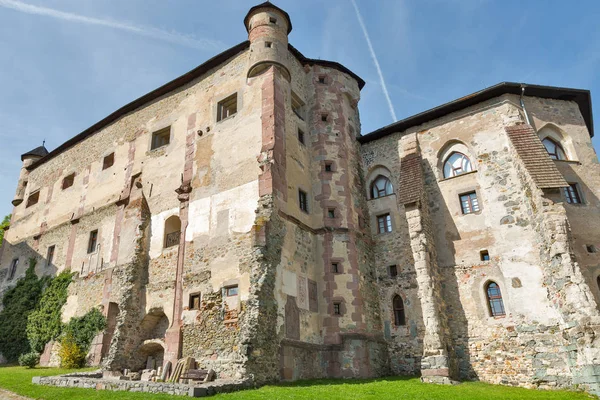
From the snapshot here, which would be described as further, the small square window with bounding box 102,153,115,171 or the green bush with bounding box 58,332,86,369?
the small square window with bounding box 102,153,115,171

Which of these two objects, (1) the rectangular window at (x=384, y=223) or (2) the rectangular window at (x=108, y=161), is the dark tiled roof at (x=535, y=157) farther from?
(2) the rectangular window at (x=108, y=161)

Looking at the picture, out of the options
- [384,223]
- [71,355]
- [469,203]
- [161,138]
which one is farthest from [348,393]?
[161,138]

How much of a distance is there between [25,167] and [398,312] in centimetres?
2874

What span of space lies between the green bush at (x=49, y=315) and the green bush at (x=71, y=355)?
2.07m

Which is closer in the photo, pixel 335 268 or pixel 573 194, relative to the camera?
pixel 573 194

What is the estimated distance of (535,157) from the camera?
53.9ft

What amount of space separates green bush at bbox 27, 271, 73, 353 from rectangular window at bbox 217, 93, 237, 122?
11.6 metres

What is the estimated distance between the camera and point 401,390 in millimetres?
12289

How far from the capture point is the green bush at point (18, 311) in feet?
73.4

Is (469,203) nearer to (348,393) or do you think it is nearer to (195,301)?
(348,393)

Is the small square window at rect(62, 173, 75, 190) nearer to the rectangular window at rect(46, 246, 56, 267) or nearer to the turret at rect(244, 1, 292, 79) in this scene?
the rectangular window at rect(46, 246, 56, 267)

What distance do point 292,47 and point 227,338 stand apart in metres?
13.9

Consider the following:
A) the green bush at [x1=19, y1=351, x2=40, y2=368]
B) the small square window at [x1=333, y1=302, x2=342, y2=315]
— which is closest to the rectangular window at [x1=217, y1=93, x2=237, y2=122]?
the small square window at [x1=333, y1=302, x2=342, y2=315]

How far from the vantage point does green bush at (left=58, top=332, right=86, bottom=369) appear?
718 inches
